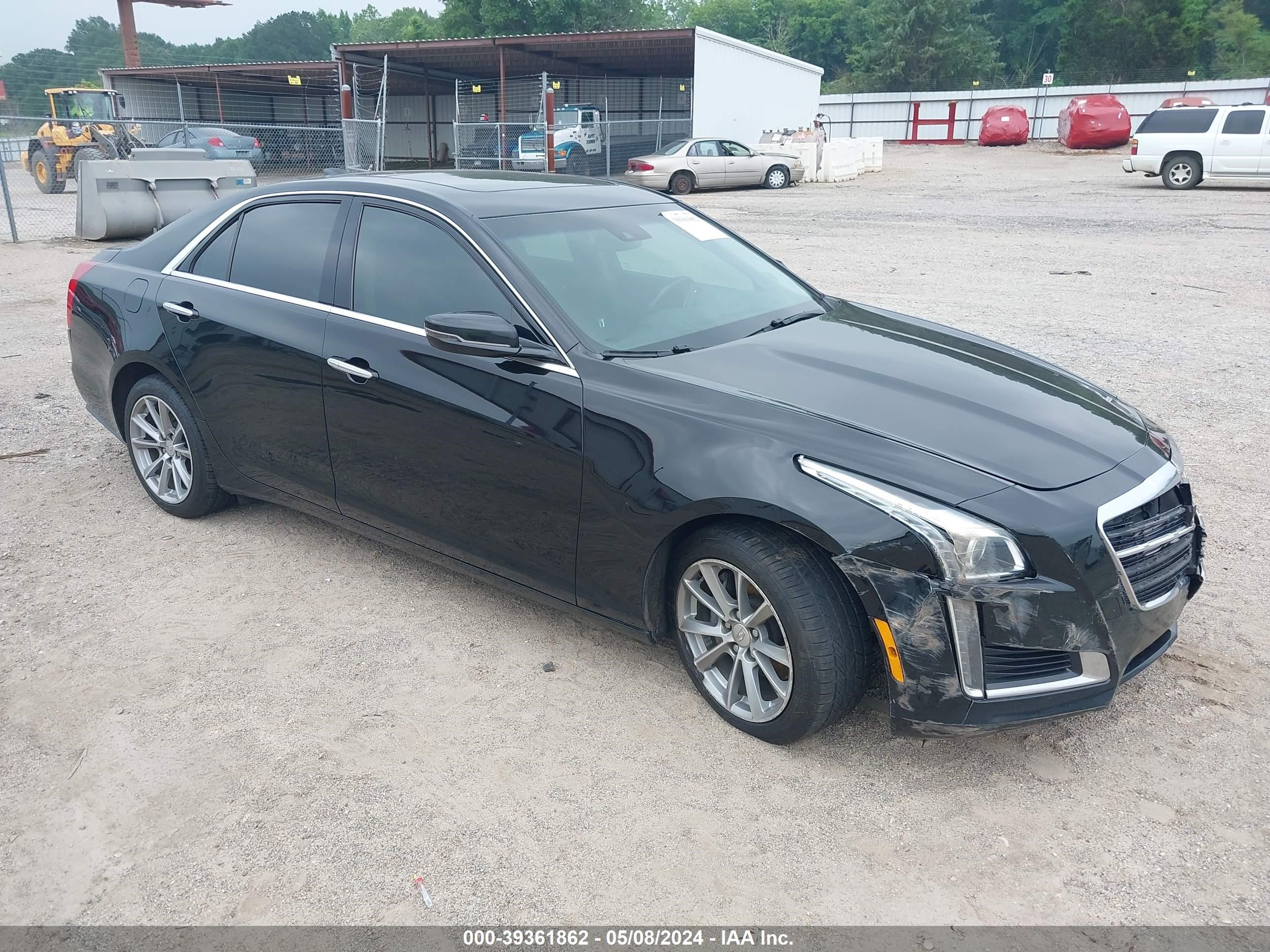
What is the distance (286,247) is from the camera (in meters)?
4.42

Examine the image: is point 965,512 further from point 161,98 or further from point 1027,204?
point 161,98

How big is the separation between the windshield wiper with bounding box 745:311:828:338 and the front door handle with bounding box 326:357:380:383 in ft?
4.90

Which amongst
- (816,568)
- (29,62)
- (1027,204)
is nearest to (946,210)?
(1027,204)

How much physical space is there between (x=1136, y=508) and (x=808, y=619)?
1060mm

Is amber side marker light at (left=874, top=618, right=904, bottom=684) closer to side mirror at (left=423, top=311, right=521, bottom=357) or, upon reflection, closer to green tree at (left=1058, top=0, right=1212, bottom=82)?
side mirror at (left=423, top=311, right=521, bottom=357)

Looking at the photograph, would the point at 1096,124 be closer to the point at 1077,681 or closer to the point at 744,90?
the point at 744,90

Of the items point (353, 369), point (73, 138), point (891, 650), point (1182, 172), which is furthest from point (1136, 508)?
point (73, 138)

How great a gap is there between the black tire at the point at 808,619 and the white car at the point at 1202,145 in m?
23.2

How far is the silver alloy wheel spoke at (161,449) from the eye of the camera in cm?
487

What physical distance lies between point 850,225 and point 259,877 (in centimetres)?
1659

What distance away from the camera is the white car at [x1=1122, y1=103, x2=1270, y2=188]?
2112 cm

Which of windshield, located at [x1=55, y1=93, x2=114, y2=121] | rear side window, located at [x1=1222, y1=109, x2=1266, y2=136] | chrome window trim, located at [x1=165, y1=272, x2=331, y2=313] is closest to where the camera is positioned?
chrome window trim, located at [x1=165, y1=272, x2=331, y2=313]

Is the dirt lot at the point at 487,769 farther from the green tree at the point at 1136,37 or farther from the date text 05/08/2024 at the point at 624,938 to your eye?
the green tree at the point at 1136,37

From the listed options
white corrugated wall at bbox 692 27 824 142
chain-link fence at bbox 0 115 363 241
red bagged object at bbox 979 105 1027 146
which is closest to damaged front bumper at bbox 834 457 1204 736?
chain-link fence at bbox 0 115 363 241
